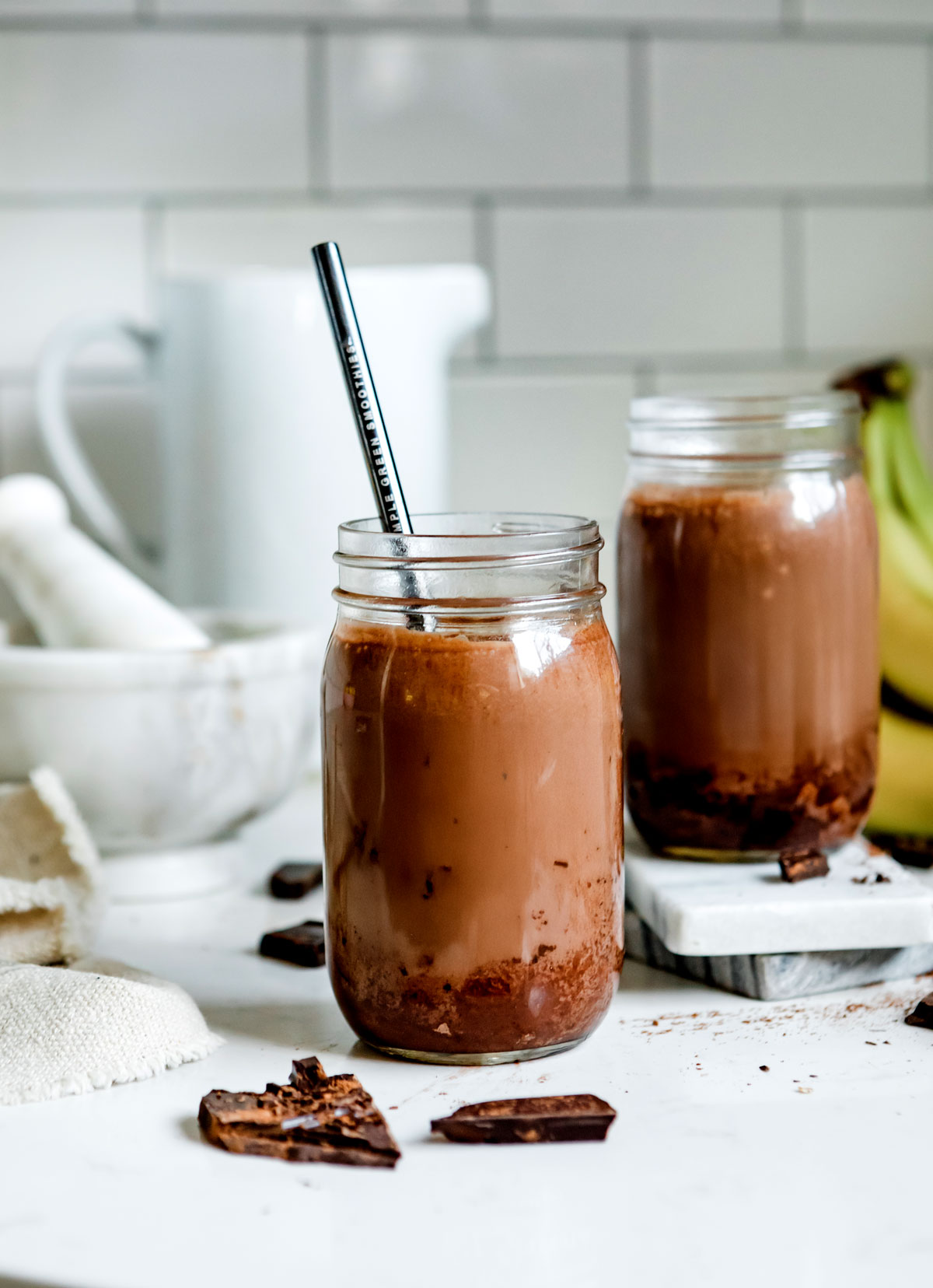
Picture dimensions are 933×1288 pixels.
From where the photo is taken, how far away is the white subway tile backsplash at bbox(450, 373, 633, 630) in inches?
49.4

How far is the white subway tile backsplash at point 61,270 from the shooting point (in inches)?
46.8

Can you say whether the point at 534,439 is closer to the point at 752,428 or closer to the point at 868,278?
the point at 868,278

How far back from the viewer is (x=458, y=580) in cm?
58

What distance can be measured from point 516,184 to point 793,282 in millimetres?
260

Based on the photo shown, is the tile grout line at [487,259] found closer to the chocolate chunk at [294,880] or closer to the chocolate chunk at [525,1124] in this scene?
the chocolate chunk at [294,880]

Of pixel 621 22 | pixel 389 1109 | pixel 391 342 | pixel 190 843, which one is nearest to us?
pixel 389 1109

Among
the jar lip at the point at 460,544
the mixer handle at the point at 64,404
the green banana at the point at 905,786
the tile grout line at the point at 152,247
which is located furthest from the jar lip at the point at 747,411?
the tile grout line at the point at 152,247

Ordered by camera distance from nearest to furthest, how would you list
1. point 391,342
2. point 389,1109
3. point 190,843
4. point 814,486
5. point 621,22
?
point 389,1109
point 814,486
point 190,843
point 391,342
point 621,22

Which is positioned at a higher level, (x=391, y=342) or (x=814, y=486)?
(x=391, y=342)

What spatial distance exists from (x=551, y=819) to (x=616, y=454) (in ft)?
2.41

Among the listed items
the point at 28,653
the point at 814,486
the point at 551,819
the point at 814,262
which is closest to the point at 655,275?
the point at 814,262

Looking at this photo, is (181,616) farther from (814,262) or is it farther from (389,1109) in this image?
(814,262)

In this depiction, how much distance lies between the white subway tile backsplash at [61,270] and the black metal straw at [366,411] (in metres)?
0.62

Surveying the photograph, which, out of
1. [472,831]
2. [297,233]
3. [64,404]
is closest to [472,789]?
[472,831]
